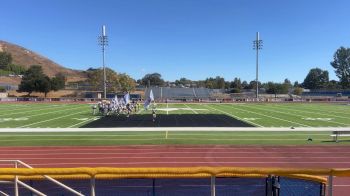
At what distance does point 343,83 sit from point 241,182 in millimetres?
143305

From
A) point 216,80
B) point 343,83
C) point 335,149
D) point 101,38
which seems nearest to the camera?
point 335,149

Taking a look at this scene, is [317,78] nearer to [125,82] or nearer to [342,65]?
[342,65]

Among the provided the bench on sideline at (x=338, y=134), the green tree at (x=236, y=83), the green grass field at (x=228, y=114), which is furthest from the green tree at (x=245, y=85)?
the bench on sideline at (x=338, y=134)

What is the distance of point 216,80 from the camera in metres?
194

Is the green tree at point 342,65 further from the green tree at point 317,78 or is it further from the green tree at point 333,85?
the green tree at point 317,78

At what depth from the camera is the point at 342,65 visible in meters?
138

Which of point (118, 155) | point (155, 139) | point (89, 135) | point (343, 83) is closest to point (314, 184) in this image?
point (118, 155)

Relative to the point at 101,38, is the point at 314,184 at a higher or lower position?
lower

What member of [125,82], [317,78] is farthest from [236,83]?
[125,82]

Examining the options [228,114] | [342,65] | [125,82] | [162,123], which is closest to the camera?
[162,123]

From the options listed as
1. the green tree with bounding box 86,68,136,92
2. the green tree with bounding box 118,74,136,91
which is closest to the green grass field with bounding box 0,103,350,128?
the green tree with bounding box 86,68,136,92

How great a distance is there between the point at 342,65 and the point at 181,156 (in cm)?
13460

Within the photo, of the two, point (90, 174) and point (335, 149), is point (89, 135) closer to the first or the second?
point (335, 149)

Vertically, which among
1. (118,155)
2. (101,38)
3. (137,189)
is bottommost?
(118,155)
